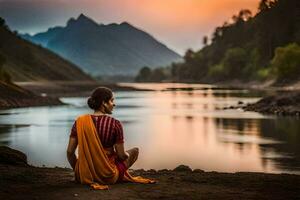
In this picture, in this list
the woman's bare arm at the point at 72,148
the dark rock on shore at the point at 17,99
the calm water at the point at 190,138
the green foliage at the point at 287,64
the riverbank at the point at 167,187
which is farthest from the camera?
the green foliage at the point at 287,64

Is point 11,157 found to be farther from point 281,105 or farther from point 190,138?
point 281,105

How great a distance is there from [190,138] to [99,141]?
33.5 meters

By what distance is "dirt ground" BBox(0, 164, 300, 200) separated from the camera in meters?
11.6

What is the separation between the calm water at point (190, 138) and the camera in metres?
29.8

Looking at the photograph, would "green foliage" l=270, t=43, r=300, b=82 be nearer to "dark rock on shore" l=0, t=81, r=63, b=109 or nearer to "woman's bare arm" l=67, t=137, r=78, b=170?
"dark rock on shore" l=0, t=81, r=63, b=109

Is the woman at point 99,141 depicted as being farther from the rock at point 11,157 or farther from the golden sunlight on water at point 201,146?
the golden sunlight on water at point 201,146

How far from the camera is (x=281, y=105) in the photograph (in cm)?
6606

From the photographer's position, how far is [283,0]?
172 meters

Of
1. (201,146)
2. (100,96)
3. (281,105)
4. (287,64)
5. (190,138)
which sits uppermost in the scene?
(287,64)

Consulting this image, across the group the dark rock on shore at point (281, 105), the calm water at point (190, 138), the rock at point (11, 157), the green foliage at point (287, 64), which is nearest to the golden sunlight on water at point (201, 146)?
the calm water at point (190, 138)

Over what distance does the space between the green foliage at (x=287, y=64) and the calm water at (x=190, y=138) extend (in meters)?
64.4

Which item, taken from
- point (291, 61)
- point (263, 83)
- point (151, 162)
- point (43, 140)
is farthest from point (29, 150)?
point (263, 83)

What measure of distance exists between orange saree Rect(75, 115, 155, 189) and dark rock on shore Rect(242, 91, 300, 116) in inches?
1969

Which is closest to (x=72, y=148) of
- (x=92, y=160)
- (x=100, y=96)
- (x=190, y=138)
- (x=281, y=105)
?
(x=92, y=160)
